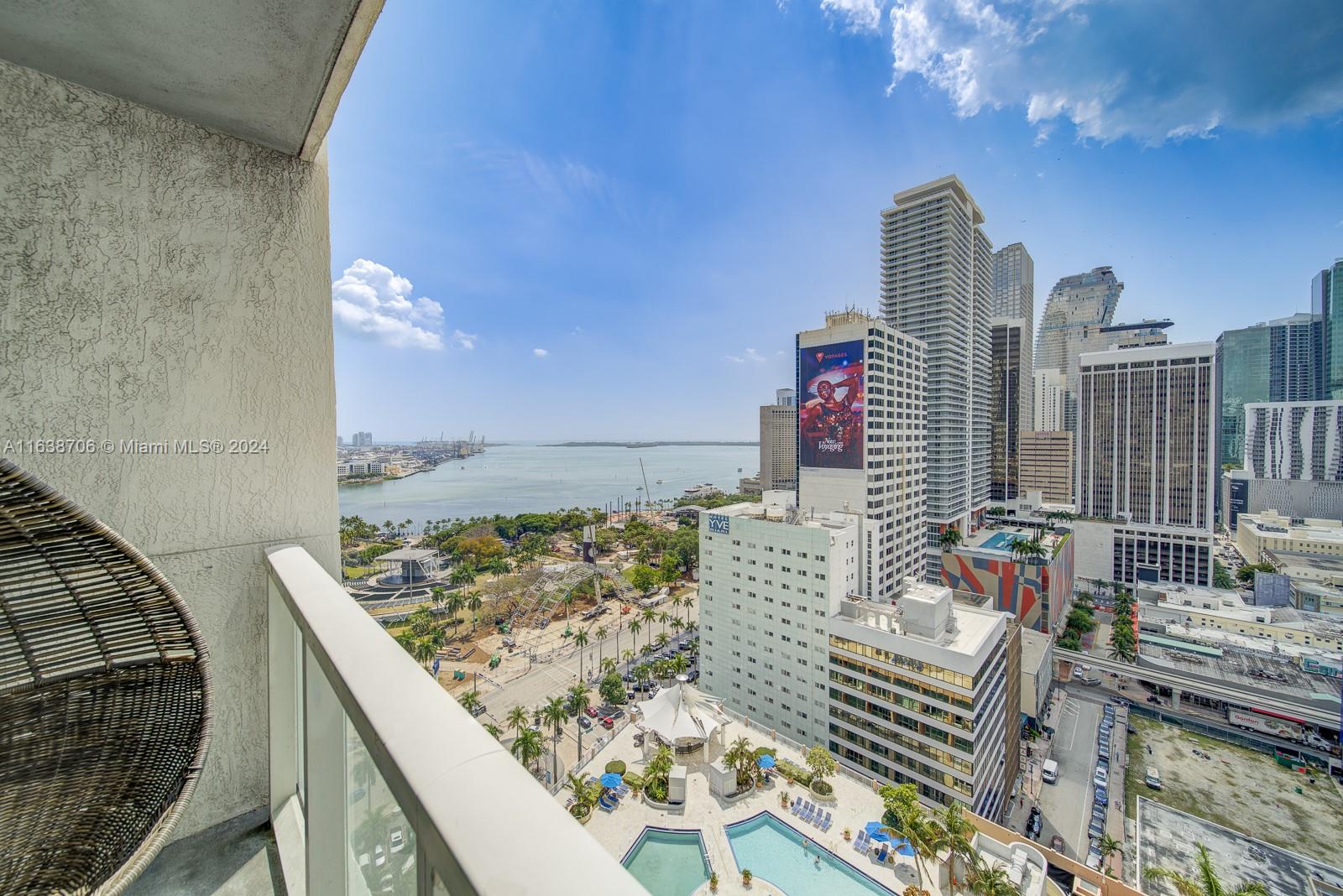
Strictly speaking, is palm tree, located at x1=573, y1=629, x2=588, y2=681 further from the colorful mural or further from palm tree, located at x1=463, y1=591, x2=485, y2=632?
the colorful mural

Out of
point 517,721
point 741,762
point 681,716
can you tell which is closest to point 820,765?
point 741,762

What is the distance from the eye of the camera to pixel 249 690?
4.88 ft

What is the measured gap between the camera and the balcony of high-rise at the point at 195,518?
0.53 meters

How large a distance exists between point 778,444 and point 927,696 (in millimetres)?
35469

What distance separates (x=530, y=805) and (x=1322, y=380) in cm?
4912

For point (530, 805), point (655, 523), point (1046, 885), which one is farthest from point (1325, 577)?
point (530, 805)

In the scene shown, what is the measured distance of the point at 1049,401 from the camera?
44406 millimetres

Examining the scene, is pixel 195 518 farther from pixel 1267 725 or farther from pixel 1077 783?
pixel 1267 725

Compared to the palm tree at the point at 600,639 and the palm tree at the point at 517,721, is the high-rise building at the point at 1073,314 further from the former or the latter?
the palm tree at the point at 517,721

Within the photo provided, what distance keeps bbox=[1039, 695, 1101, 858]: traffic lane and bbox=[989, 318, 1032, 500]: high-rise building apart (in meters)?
20.4

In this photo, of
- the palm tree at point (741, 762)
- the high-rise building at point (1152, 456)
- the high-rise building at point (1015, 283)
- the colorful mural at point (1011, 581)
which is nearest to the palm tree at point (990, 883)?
the palm tree at point (741, 762)

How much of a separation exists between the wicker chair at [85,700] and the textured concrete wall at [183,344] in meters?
0.77

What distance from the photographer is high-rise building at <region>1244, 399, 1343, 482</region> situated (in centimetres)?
2670

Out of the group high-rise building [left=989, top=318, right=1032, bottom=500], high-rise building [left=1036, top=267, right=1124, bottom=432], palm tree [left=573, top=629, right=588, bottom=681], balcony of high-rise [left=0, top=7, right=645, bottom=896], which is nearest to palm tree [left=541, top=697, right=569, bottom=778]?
palm tree [left=573, top=629, right=588, bottom=681]
